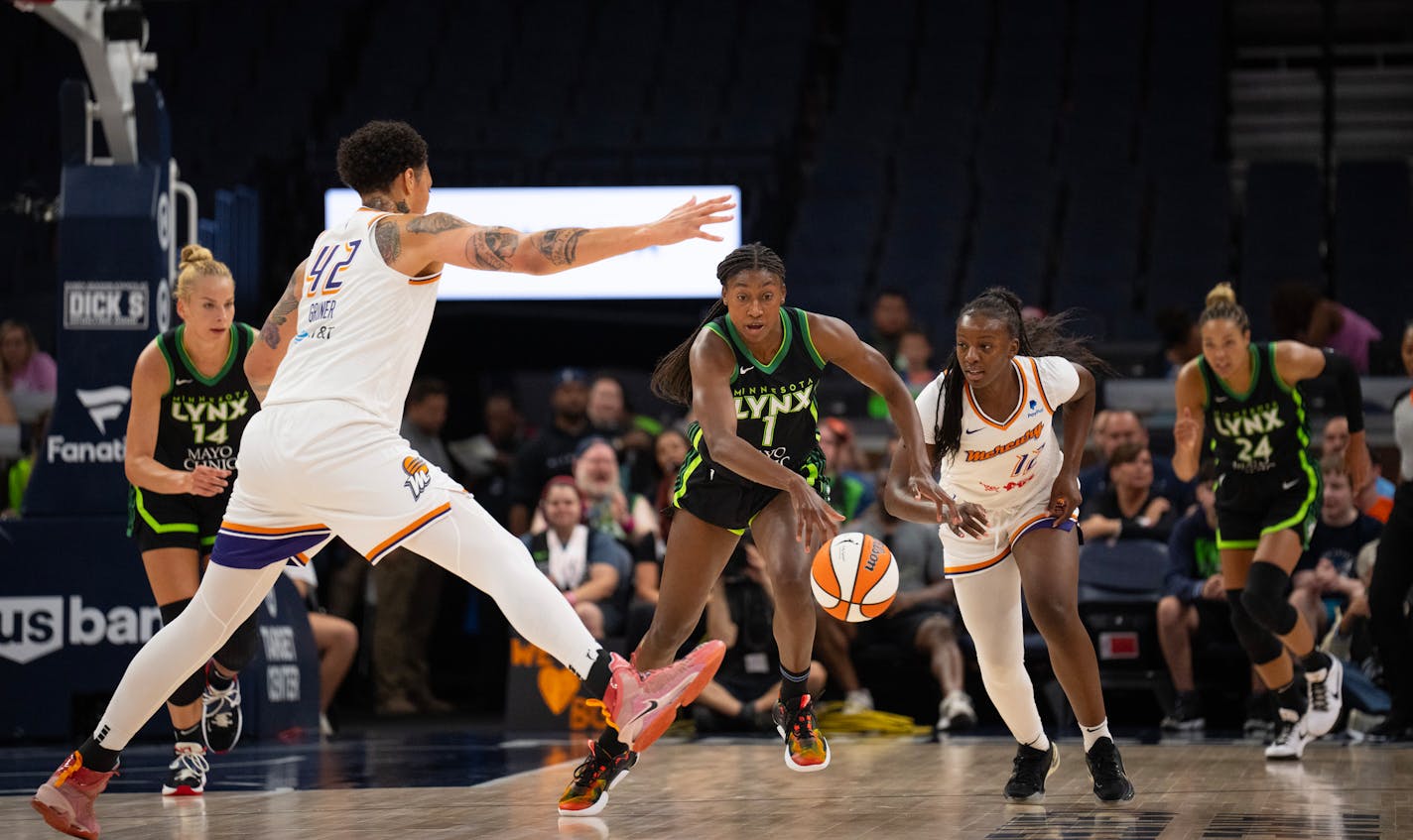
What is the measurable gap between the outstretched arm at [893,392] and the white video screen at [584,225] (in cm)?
829

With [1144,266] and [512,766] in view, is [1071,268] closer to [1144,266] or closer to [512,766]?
[1144,266]

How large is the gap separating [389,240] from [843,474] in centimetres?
603

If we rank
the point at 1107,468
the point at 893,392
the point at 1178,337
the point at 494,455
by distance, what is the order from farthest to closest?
the point at 494,455
the point at 1178,337
the point at 1107,468
the point at 893,392

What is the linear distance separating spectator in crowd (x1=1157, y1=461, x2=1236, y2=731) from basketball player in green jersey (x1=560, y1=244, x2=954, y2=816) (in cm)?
410

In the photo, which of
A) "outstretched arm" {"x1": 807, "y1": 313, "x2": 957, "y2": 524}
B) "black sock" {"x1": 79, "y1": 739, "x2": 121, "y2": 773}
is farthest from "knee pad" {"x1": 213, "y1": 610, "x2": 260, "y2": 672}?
"outstretched arm" {"x1": 807, "y1": 313, "x2": 957, "y2": 524}

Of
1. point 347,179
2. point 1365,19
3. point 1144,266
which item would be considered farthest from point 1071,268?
point 347,179

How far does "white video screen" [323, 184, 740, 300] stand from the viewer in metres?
14.9

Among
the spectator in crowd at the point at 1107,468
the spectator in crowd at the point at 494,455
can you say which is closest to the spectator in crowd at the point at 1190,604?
the spectator in crowd at the point at 1107,468

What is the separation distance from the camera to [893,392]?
20.2ft

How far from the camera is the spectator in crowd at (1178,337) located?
39.3 ft

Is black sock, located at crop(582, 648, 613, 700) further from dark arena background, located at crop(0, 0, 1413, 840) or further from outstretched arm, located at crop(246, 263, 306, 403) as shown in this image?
outstretched arm, located at crop(246, 263, 306, 403)

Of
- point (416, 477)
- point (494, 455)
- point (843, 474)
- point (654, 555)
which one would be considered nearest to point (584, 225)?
point (494, 455)

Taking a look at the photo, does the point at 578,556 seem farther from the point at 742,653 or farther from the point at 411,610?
the point at 411,610

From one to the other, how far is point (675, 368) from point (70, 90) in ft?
15.4
